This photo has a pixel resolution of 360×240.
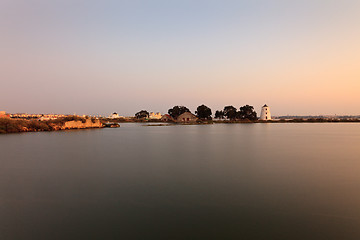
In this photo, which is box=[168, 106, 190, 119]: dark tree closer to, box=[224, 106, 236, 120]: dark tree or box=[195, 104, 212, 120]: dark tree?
box=[195, 104, 212, 120]: dark tree

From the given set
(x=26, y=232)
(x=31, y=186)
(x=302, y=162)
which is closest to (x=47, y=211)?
(x=26, y=232)

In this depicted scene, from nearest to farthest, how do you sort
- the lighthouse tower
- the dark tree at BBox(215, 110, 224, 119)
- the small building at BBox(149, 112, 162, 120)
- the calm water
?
the calm water, the lighthouse tower, the dark tree at BBox(215, 110, 224, 119), the small building at BBox(149, 112, 162, 120)

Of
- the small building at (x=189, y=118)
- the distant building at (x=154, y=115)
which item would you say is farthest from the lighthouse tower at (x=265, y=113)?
the distant building at (x=154, y=115)

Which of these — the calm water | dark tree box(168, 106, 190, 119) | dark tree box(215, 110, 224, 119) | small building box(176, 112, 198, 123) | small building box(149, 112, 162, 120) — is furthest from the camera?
small building box(149, 112, 162, 120)

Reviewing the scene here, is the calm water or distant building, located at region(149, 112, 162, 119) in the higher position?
distant building, located at region(149, 112, 162, 119)

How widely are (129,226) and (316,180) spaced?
32.7 ft

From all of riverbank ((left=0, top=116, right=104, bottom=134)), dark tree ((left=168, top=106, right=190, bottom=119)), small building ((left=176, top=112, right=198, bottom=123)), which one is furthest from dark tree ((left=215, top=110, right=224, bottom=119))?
riverbank ((left=0, top=116, right=104, bottom=134))

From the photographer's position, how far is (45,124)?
45.9m

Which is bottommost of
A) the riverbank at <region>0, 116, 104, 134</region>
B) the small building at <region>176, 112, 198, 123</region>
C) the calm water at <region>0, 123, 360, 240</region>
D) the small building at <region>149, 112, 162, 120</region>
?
the calm water at <region>0, 123, 360, 240</region>

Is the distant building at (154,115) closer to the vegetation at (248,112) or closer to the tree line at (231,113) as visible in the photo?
the tree line at (231,113)

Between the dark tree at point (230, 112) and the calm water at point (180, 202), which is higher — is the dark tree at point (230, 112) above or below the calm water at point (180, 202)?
above

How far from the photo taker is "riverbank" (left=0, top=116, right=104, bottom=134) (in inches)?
1575

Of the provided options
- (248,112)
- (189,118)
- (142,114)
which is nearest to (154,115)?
(142,114)

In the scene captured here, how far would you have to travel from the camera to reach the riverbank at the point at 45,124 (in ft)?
131
